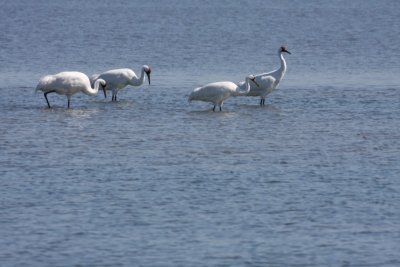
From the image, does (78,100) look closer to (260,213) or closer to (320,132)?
(320,132)

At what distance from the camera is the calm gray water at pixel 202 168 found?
12.2 meters

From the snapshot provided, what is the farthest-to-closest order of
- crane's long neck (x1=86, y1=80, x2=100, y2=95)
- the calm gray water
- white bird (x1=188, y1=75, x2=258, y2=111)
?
crane's long neck (x1=86, y1=80, x2=100, y2=95) → white bird (x1=188, y1=75, x2=258, y2=111) → the calm gray water

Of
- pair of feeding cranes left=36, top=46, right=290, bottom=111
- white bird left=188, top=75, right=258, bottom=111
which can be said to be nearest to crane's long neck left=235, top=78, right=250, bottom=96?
pair of feeding cranes left=36, top=46, right=290, bottom=111

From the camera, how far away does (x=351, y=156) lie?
17391mm

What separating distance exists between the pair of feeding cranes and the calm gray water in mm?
373

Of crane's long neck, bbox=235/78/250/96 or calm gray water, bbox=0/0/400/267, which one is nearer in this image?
calm gray water, bbox=0/0/400/267

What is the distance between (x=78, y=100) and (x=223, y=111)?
3582 mm

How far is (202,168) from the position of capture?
16375mm

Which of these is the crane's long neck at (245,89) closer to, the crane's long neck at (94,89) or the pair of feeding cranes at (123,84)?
the pair of feeding cranes at (123,84)

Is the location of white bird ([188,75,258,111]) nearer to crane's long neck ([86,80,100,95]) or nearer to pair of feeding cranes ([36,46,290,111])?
pair of feeding cranes ([36,46,290,111])

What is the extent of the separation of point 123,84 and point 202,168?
8.61 m

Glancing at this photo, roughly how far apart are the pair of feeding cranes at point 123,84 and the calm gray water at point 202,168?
373mm

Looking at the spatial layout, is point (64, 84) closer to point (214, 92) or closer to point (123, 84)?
point (123, 84)

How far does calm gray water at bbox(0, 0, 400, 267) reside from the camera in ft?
40.0
